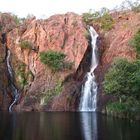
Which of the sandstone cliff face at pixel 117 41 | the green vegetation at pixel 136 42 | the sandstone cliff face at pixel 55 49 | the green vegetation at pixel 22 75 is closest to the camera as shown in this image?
the green vegetation at pixel 136 42

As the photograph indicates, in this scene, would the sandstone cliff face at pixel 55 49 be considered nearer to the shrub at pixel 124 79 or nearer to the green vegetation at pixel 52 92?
the green vegetation at pixel 52 92

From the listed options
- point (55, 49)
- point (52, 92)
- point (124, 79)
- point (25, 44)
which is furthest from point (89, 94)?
point (124, 79)

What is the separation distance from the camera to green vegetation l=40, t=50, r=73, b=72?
221ft

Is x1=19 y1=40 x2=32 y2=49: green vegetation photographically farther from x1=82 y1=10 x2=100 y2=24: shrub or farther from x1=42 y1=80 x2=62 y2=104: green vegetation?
x1=82 y1=10 x2=100 y2=24: shrub

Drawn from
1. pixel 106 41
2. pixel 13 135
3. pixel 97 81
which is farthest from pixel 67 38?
pixel 13 135

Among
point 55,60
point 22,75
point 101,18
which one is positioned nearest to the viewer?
point 55,60

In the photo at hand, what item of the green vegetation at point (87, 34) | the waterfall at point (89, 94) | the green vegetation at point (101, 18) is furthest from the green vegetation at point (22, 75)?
the green vegetation at point (101, 18)

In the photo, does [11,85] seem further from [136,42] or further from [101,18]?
[101,18]

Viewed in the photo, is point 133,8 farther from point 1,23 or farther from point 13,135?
point 13,135

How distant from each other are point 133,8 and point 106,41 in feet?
46.0

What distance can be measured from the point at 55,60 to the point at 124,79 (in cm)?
2771

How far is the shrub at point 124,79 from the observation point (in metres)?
40.0

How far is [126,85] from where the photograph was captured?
4109cm

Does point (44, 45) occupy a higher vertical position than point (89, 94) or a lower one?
higher
